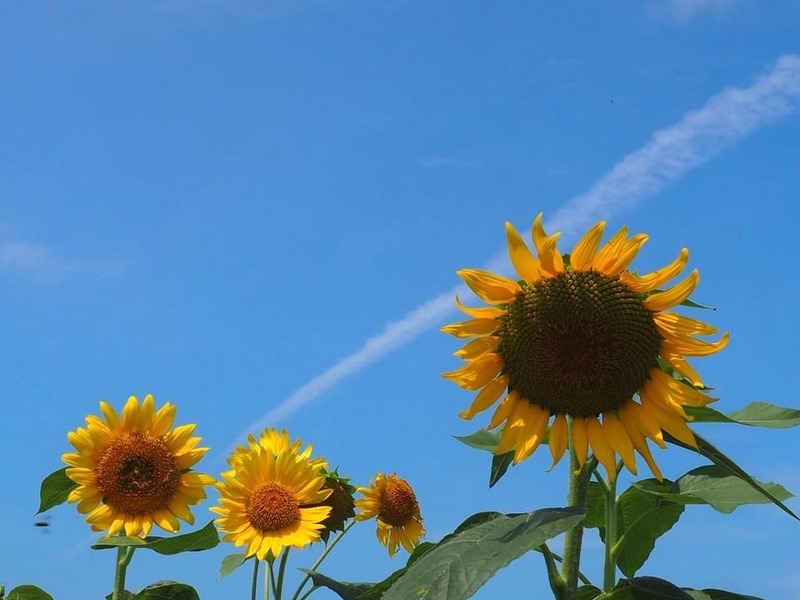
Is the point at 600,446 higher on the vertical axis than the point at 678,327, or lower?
lower

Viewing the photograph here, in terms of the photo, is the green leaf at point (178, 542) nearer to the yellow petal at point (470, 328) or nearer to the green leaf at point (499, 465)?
the green leaf at point (499, 465)

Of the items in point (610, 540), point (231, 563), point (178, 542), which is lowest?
point (610, 540)

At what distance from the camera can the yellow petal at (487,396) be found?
2904mm

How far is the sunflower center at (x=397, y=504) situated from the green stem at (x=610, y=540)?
2.67 metres

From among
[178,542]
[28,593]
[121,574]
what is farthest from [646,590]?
[28,593]

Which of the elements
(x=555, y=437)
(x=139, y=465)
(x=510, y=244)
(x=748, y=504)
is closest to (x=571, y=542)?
(x=555, y=437)

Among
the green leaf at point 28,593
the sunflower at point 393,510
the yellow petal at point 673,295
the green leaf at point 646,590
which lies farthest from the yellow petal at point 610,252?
the sunflower at point 393,510

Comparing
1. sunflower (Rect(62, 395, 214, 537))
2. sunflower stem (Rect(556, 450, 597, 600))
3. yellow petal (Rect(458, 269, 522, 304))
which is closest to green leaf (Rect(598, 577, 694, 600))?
sunflower stem (Rect(556, 450, 597, 600))

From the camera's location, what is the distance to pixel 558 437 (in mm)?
2869

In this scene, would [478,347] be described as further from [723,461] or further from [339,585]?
[339,585]

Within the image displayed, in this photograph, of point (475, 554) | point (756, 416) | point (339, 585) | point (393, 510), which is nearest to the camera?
point (475, 554)

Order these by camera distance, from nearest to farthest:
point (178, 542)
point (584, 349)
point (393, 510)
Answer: point (584, 349), point (178, 542), point (393, 510)

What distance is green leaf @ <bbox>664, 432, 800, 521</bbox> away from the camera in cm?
254

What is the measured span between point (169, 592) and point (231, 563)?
1.80ft
